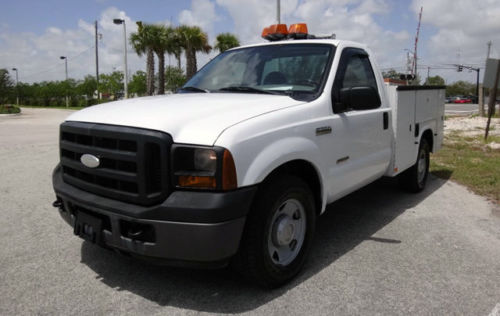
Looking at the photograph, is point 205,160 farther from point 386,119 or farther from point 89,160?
point 386,119

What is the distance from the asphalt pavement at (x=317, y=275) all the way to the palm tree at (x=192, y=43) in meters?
25.1

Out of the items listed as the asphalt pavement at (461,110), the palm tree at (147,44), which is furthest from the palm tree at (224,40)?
the asphalt pavement at (461,110)

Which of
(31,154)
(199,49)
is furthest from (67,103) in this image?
(31,154)

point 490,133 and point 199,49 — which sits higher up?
point 199,49

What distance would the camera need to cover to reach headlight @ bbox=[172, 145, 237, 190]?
8.53ft

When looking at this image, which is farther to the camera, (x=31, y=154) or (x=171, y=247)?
(x=31, y=154)

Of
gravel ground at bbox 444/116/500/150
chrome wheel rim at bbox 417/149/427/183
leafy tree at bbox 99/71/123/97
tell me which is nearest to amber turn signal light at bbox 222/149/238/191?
chrome wheel rim at bbox 417/149/427/183

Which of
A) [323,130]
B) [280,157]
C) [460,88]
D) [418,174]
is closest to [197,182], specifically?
[280,157]

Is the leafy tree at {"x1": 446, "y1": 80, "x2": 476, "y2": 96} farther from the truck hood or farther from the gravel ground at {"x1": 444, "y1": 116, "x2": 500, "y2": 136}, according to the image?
the truck hood

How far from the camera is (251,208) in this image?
288 centimetres

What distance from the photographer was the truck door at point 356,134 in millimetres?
3691

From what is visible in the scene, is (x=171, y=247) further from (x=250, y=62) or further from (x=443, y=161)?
(x=443, y=161)

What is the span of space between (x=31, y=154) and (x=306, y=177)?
8341 mm

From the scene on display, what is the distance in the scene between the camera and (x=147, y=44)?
96.6 feet
